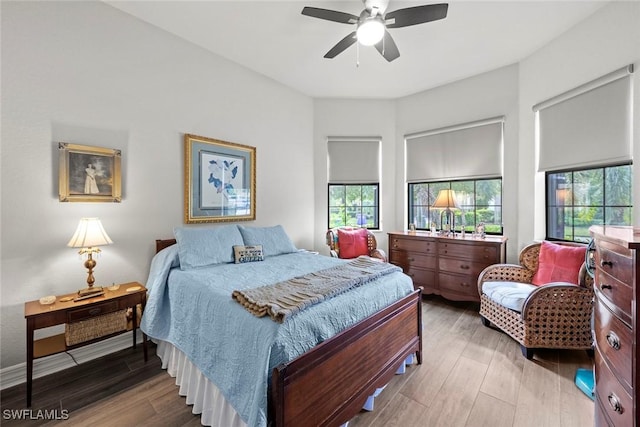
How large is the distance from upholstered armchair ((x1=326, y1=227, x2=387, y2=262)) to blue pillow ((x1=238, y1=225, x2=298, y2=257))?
93 cm

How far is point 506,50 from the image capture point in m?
3.13

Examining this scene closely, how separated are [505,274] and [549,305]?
2.22 feet

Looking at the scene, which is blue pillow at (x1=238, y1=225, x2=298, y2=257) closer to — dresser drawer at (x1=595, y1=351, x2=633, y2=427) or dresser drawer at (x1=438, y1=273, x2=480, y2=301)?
dresser drawer at (x1=438, y1=273, x2=480, y2=301)

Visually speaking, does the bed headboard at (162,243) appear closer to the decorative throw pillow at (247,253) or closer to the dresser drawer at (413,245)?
the decorative throw pillow at (247,253)

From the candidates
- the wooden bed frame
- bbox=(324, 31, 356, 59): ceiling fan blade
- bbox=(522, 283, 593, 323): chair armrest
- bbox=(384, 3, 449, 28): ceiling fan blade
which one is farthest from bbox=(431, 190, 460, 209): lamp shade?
bbox=(324, 31, 356, 59): ceiling fan blade

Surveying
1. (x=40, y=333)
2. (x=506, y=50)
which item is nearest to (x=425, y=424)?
(x=40, y=333)

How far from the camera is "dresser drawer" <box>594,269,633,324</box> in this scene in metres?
1.02

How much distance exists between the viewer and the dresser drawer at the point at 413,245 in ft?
12.1

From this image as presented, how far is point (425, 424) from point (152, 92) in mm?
3687

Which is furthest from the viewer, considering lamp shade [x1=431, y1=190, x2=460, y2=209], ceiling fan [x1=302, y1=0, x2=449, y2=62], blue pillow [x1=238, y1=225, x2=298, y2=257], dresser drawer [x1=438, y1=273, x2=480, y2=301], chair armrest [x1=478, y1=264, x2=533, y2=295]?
lamp shade [x1=431, y1=190, x2=460, y2=209]

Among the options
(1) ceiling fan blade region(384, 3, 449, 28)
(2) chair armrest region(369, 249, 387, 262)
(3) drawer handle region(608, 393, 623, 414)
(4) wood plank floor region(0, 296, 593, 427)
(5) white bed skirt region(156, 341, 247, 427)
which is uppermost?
(1) ceiling fan blade region(384, 3, 449, 28)

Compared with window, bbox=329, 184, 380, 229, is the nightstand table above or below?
below

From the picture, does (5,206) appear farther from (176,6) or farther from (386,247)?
(386,247)

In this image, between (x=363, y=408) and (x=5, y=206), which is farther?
(x=5, y=206)
